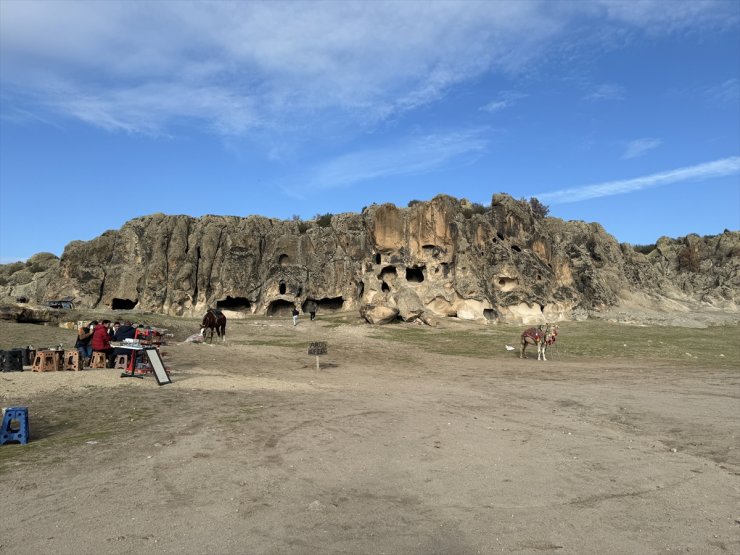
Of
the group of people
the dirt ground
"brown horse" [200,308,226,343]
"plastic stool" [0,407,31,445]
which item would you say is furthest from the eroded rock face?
"plastic stool" [0,407,31,445]

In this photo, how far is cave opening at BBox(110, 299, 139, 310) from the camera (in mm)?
49531

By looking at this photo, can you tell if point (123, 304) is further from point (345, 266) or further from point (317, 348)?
point (317, 348)

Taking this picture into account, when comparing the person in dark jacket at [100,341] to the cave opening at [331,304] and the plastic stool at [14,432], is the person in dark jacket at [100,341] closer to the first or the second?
the plastic stool at [14,432]

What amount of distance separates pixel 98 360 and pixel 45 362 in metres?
1.56

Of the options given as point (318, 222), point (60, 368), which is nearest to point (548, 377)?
point (60, 368)

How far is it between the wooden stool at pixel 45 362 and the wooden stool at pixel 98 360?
3.77ft

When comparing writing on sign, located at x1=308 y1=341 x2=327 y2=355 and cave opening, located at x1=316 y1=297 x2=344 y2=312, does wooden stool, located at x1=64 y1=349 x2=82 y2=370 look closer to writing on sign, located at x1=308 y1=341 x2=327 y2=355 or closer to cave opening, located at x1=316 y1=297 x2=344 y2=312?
writing on sign, located at x1=308 y1=341 x2=327 y2=355

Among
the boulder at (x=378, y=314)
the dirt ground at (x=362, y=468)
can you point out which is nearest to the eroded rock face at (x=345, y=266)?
the boulder at (x=378, y=314)

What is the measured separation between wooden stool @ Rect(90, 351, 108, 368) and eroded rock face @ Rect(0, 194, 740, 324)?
26.3 m

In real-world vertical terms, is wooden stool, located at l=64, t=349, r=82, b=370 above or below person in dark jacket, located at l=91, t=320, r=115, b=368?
below

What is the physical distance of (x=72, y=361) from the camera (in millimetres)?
16125

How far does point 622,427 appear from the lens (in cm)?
1130

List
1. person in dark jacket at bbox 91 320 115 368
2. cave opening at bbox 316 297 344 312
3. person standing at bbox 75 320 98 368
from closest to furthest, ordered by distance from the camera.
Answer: person in dark jacket at bbox 91 320 115 368 < person standing at bbox 75 320 98 368 < cave opening at bbox 316 297 344 312

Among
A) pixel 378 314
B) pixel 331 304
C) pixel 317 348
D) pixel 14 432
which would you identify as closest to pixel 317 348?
pixel 317 348
